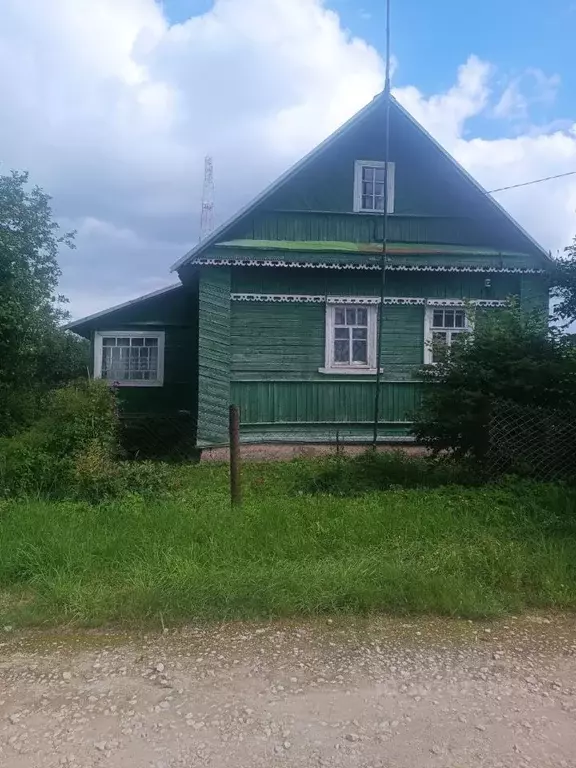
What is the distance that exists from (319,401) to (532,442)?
15.2ft

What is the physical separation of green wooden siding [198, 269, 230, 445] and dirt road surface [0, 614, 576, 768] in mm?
7488

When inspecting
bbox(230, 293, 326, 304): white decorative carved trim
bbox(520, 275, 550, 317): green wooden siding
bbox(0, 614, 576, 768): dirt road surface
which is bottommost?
bbox(0, 614, 576, 768): dirt road surface

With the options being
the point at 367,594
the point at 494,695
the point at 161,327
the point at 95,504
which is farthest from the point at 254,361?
the point at 494,695

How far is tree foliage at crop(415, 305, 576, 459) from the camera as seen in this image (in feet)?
25.4

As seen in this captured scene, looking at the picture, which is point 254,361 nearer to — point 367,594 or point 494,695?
point 367,594

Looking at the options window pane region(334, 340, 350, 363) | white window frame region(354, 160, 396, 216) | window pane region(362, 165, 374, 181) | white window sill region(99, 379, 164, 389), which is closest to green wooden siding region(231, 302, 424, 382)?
window pane region(334, 340, 350, 363)

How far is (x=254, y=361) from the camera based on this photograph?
11398 mm

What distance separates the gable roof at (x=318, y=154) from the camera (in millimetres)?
10992

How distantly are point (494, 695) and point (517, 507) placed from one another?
11.7ft

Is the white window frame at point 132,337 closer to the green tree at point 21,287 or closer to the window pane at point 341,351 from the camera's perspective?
the green tree at point 21,287

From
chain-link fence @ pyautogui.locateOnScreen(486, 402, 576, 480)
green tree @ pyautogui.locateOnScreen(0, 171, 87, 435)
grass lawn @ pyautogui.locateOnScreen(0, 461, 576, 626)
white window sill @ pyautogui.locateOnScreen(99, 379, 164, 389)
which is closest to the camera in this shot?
grass lawn @ pyautogui.locateOnScreen(0, 461, 576, 626)

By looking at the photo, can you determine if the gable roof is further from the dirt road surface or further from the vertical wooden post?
the dirt road surface

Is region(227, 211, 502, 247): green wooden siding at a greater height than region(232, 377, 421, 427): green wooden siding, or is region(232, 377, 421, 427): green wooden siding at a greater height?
region(227, 211, 502, 247): green wooden siding

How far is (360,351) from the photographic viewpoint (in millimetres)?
11719
